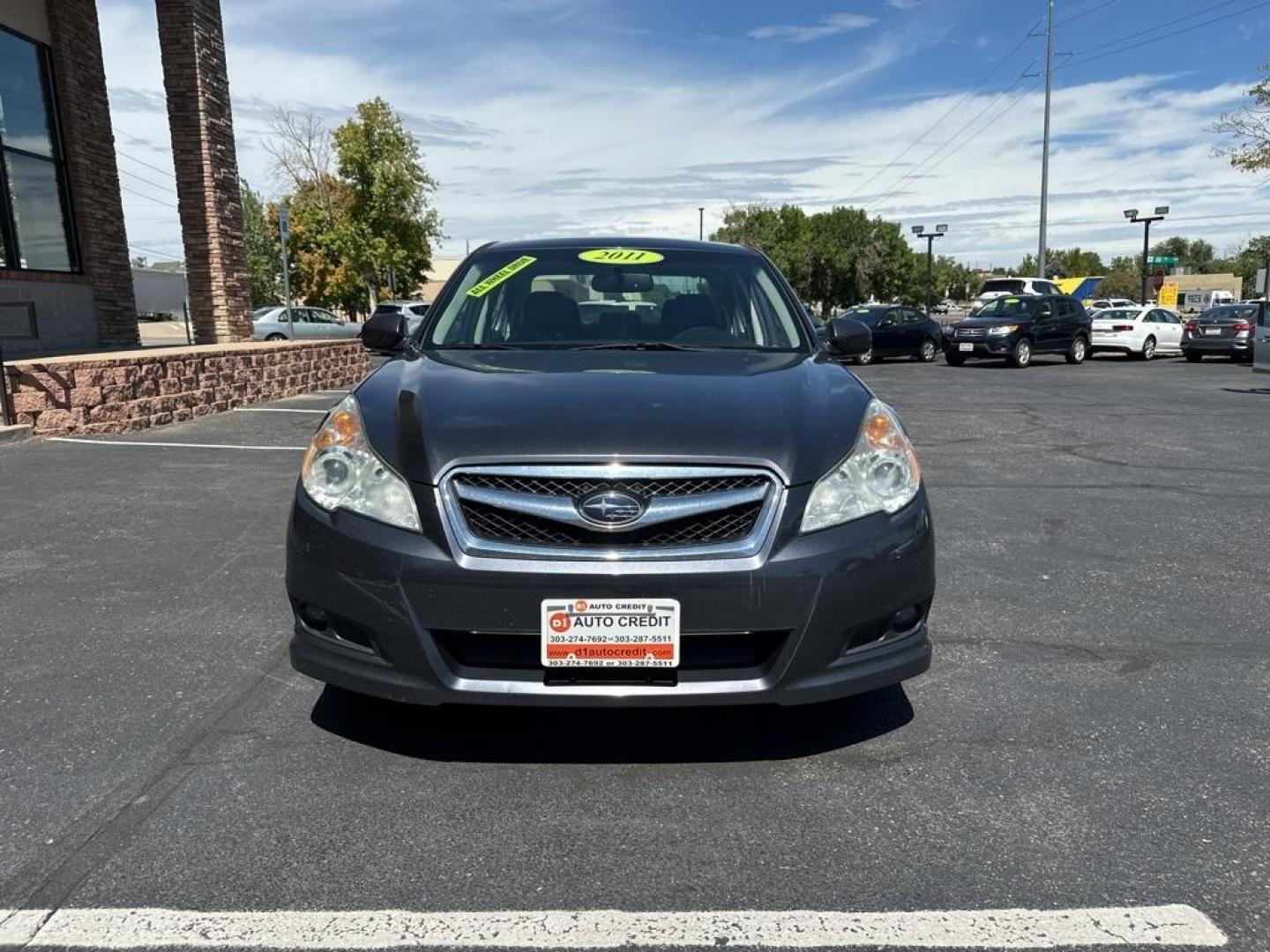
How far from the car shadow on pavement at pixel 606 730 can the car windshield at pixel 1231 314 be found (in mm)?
25193

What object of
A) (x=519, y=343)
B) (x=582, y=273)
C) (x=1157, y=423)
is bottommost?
(x=1157, y=423)

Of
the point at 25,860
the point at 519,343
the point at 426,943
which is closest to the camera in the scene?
the point at 426,943

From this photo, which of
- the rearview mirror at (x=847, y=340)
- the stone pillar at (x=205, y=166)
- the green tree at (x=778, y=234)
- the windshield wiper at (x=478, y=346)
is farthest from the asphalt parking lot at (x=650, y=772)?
the green tree at (x=778, y=234)

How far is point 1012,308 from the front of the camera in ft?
74.0

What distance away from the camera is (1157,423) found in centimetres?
1139

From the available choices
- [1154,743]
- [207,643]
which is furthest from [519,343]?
[1154,743]

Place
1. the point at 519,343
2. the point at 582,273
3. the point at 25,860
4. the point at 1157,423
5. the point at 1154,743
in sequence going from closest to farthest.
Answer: the point at 25,860, the point at 1154,743, the point at 519,343, the point at 582,273, the point at 1157,423

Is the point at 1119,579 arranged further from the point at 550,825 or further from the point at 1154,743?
the point at 550,825

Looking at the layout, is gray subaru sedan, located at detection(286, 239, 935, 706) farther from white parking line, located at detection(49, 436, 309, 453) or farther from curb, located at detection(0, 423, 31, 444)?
curb, located at detection(0, 423, 31, 444)

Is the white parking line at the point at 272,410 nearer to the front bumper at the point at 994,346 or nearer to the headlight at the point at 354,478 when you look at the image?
the headlight at the point at 354,478

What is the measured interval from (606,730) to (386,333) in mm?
1984

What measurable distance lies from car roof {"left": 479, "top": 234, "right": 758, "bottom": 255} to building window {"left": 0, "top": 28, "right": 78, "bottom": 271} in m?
12.0

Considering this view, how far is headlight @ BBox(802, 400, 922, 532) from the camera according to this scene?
271cm

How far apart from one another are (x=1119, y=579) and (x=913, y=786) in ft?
8.84
